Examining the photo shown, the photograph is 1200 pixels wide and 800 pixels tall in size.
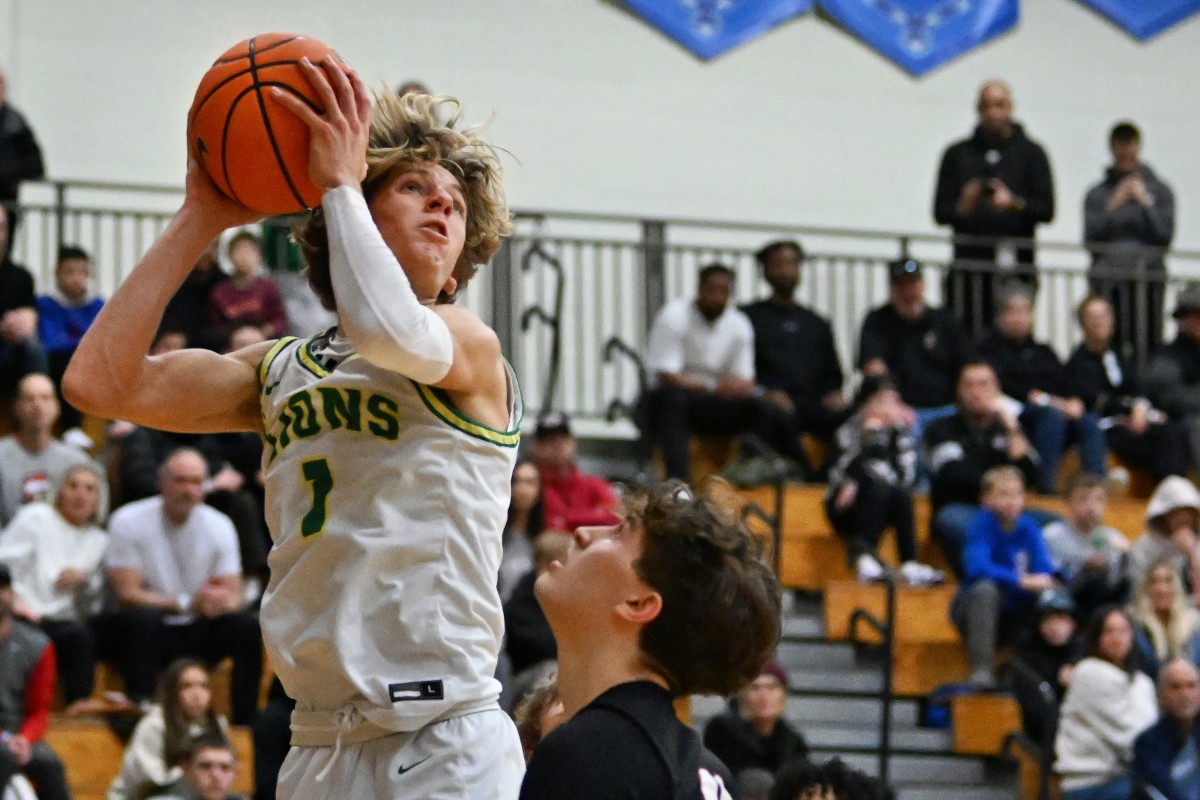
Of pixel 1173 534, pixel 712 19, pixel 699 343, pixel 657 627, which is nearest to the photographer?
pixel 657 627

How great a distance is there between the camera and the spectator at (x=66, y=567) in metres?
9.16

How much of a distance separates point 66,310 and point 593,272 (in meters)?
3.76

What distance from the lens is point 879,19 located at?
1550 centimetres

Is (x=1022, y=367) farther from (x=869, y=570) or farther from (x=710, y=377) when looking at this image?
(x=869, y=570)

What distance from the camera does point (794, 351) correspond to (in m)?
12.5

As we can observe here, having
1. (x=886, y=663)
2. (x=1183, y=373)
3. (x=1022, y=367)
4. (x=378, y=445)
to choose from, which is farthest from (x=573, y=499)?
(x=378, y=445)

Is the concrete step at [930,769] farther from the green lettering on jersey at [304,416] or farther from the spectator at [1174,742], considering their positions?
the green lettering on jersey at [304,416]

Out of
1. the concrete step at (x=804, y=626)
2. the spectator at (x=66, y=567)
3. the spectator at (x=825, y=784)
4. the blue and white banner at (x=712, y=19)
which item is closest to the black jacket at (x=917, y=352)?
the concrete step at (x=804, y=626)

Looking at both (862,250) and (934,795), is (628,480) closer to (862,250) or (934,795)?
(934,795)

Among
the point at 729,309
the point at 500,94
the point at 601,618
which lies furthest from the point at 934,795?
the point at 601,618

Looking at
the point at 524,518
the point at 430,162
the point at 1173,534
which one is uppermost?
the point at 430,162

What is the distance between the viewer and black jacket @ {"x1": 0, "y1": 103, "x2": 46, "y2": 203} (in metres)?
11.4

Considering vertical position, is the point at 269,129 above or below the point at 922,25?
below

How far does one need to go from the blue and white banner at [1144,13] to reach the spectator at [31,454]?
9547 millimetres
